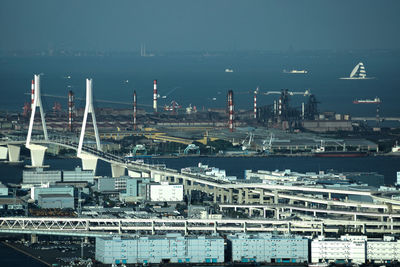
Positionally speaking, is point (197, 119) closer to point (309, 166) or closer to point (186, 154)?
point (186, 154)

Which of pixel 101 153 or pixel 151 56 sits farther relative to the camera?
pixel 151 56

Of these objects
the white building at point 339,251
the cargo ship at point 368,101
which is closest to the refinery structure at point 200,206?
the white building at point 339,251

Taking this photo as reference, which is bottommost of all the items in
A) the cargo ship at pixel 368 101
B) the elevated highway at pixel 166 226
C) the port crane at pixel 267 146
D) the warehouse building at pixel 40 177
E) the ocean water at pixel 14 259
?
the ocean water at pixel 14 259

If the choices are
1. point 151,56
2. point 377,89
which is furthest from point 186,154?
point 151,56

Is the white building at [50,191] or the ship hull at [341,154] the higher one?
the ship hull at [341,154]

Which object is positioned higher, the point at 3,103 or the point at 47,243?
the point at 3,103

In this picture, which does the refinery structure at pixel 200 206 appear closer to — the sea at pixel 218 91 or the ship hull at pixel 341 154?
the ship hull at pixel 341 154

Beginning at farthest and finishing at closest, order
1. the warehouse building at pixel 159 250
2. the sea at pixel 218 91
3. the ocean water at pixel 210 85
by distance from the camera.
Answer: the ocean water at pixel 210 85 → the sea at pixel 218 91 → the warehouse building at pixel 159 250

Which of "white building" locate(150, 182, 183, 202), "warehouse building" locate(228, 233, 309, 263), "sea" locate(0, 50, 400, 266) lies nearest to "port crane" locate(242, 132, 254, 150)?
"sea" locate(0, 50, 400, 266)
